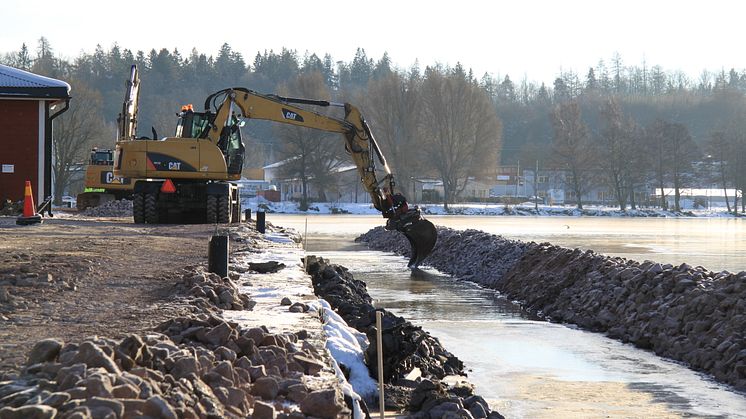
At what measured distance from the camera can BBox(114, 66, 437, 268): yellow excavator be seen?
2859 cm

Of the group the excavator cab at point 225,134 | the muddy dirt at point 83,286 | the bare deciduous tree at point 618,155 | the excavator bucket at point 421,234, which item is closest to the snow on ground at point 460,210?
the bare deciduous tree at point 618,155

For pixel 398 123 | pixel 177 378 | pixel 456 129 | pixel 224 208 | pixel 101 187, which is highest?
pixel 398 123

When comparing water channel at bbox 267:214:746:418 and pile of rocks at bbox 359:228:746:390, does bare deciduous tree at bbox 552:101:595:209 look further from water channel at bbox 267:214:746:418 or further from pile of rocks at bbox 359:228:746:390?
water channel at bbox 267:214:746:418

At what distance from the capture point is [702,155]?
117 metres

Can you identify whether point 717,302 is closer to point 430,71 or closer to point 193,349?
point 193,349

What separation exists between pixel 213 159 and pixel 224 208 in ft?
4.54

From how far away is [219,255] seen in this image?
42.5 feet

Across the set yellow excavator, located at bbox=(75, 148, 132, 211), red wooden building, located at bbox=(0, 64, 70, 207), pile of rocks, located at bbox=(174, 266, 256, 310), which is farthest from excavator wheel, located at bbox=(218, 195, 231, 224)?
yellow excavator, located at bbox=(75, 148, 132, 211)

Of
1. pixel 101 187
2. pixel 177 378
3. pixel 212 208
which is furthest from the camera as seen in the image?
pixel 101 187

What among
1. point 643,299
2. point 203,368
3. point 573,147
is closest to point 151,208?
point 643,299

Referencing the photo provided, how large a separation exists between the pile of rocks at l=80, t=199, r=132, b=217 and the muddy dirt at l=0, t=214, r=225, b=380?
18.9 metres

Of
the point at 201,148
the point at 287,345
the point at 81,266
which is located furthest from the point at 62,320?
the point at 201,148

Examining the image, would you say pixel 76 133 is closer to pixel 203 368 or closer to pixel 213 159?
pixel 213 159

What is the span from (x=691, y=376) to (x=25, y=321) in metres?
8.49
